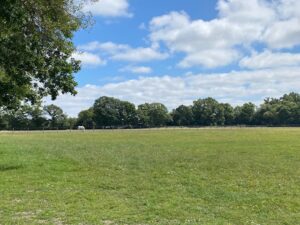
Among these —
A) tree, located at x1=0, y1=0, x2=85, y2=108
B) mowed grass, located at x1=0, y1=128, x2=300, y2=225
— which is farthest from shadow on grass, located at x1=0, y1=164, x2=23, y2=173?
tree, located at x1=0, y1=0, x2=85, y2=108

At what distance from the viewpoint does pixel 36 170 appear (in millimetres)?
24188

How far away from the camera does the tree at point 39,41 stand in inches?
455

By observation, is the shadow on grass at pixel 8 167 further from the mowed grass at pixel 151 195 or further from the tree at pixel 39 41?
the tree at pixel 39 41

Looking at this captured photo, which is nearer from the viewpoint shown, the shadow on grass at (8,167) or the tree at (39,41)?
the tree at (39,41)

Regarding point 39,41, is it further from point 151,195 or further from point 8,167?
point 8,167

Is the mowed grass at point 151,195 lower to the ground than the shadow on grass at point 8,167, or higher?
lower

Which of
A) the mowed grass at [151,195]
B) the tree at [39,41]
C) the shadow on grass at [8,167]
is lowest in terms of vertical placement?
the mowed grass at [151,195]

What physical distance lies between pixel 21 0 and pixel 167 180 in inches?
422

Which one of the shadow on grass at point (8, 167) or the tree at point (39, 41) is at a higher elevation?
the tree at point (39, 41)

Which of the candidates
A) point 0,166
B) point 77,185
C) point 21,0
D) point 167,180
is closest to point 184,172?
point 167,180

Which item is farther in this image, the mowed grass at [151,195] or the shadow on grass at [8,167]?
the shadow on grass at [8,167]

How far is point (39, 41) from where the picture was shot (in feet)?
47.5

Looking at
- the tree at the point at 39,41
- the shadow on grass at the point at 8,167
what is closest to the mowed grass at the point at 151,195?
the shadow on grass at the point at 8,167

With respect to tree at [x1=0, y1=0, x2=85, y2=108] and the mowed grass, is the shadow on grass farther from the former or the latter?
tree at [x1=0, y1=0, x2=85, y2=108]
